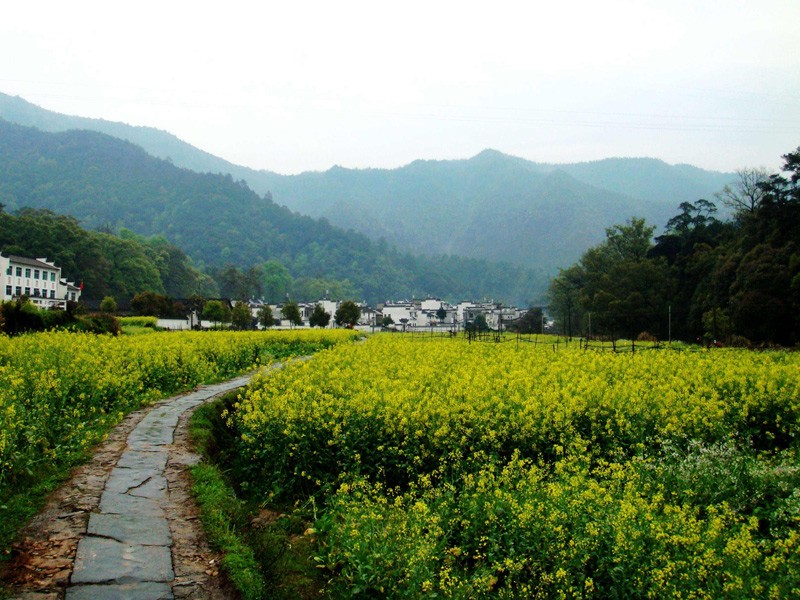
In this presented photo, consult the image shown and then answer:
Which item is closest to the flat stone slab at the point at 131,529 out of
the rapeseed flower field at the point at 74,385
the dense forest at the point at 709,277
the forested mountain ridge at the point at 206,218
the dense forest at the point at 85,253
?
the rapeseed flower field at the point at 74,385

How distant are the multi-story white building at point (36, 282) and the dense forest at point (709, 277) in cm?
4222

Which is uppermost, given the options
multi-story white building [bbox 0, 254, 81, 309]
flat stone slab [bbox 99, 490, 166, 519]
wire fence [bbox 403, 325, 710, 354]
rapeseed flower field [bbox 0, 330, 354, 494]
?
multi-story white building [bbox 0, 254, 81, 309]

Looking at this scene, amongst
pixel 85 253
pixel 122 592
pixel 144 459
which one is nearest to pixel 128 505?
pixel 144 459

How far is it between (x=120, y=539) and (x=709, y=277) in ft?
144

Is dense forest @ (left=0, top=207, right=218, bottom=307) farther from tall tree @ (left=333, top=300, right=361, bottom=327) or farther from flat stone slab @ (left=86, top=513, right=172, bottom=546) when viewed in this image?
flat stone slab @ (left=86, top=513, right=172, bottom=546)

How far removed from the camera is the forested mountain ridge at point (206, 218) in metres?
147

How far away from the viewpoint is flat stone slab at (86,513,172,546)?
4.86 meters

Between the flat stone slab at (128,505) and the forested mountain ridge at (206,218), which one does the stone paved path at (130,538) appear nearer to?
the flat stone slab at (128,505)

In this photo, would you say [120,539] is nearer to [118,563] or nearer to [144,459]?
[118,563]

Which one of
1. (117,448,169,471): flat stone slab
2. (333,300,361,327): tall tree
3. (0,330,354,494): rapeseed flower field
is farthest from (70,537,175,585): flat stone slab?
(333,300,361,327): tall tree

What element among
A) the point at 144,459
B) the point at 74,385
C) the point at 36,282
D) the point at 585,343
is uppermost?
the point at 36,282

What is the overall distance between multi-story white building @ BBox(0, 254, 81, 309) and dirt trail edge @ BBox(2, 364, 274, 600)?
47.4 metres

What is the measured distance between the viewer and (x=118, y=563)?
14.6 ft

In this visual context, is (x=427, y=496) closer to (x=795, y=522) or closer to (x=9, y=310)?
(x=795, y=522)
